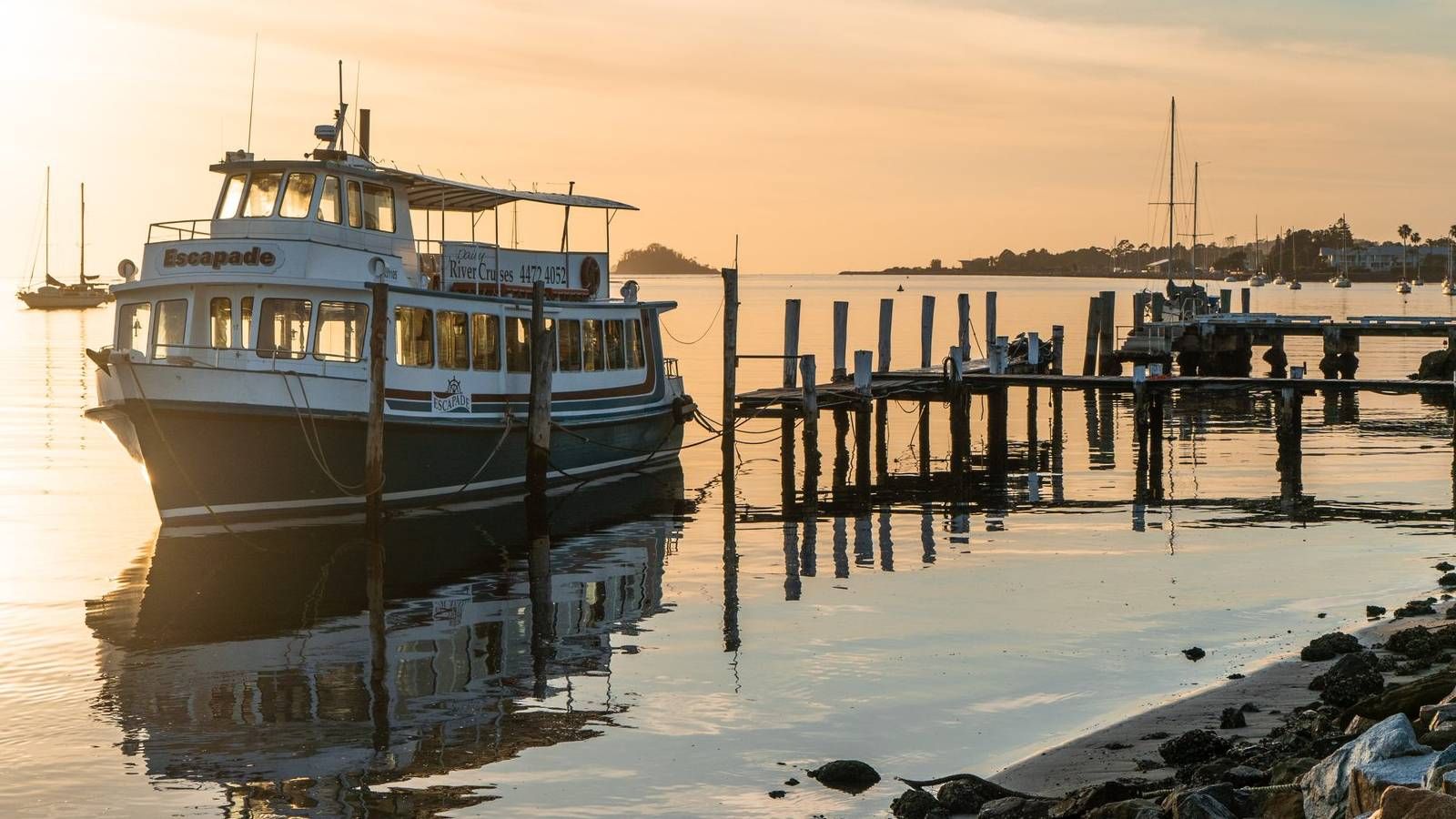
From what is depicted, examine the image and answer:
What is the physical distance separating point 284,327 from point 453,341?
3.09 meters

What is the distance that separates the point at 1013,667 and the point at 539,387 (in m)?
13.1

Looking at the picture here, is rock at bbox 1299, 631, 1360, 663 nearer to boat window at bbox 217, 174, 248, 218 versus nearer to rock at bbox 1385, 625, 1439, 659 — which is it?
rock at bbox 1385, 625, 1439, 659

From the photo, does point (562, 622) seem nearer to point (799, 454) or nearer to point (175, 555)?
point (175, 555)

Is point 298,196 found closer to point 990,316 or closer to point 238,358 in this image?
point 238,358

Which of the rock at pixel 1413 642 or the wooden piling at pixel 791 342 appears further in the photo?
the wooden piling at pixel 791 342

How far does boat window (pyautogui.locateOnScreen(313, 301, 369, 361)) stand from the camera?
24016 millimetres

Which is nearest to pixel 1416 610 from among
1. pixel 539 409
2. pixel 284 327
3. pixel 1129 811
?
pixel 1129 811

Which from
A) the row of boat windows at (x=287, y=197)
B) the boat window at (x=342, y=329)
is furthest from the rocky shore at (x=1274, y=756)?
the row of boat windows at (x=287, y=197)

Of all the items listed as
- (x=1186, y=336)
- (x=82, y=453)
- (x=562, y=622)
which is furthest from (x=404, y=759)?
(x=1186, y=336)

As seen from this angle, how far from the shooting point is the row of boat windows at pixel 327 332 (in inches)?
939

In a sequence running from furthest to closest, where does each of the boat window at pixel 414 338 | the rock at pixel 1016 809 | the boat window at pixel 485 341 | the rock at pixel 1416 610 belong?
1. the boat window at pixel 485 341
2. the boat window at pixel 414 338
3. the rock at pixel 1416 610
4. the rock at pixel 1016 809

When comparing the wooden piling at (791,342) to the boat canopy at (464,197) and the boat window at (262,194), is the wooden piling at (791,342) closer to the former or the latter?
the boat canopy at (464,197)

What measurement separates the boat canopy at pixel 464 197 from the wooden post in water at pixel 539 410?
2183mm

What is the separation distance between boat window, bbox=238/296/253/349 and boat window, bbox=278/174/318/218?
5.56 ft
